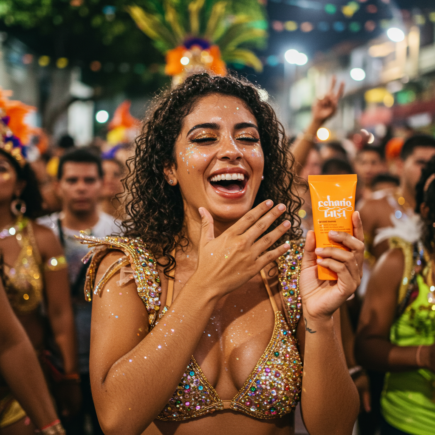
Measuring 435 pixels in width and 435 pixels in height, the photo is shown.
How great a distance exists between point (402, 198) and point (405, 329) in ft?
6.78

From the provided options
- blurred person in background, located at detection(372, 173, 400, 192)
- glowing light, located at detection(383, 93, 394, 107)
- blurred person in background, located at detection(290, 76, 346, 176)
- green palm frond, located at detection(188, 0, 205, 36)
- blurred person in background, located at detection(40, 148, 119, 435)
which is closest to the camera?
blurred person in background, located at detection(40, 148, 119, 435)

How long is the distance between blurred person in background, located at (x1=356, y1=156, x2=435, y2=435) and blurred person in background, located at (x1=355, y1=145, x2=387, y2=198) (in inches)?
145

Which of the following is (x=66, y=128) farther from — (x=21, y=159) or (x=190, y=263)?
(x=190, y=263)

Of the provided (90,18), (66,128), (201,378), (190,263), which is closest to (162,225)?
(190,263)

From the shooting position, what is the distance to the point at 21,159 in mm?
2830

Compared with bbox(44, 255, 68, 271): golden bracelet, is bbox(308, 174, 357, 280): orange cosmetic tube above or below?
above

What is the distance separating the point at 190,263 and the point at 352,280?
667 mm

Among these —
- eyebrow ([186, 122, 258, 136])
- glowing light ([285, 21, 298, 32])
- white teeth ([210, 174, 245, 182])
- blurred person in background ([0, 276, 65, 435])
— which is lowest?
blurred person in background ([0, 276, 65, 435])

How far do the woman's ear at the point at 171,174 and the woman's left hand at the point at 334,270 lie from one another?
68cm

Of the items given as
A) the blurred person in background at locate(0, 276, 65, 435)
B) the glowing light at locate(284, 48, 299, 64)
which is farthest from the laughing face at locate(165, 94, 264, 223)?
the glowing light at locate(284, 48, 299, 64)

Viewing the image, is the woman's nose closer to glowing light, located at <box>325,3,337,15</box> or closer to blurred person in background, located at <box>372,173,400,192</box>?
blurred person in background, located at <box>372,173,400,192</box>

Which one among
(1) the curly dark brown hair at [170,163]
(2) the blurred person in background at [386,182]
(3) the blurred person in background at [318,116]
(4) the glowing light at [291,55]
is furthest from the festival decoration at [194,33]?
(1) the curly dark brown hair at [170,163]

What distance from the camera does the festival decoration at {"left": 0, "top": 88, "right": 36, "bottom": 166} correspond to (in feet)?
9.03

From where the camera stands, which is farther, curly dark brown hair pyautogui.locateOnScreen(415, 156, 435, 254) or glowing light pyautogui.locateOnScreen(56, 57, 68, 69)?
glowing light pyautogui.locateOnScreen(56, 57, 68, 69)
